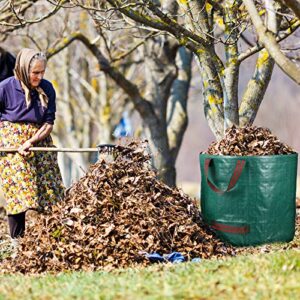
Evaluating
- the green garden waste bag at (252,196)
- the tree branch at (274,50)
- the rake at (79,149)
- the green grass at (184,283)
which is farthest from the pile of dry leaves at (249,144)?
the green grass at (184,283)

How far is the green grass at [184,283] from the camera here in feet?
15.4

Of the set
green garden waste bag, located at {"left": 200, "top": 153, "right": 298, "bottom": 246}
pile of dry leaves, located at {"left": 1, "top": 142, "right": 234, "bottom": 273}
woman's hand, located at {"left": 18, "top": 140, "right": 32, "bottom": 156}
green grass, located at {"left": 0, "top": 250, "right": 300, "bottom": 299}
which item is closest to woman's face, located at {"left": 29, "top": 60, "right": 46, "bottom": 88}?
woman's hand, located at {"left": 18, "top": 140, "right": 32, "bottom": 156}

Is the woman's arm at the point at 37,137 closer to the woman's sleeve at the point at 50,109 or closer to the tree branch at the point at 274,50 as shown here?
the woman's sleeve at the point at 50,109

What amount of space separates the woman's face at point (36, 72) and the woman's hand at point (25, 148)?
0.58 meters

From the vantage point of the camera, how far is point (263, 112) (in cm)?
4450

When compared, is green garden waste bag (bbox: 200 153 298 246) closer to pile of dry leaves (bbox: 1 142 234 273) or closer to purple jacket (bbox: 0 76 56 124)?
pile of dry leaves (bbox: 1 142 234 273)

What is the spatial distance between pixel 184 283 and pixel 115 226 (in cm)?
185

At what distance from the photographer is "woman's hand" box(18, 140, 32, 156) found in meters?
7.25

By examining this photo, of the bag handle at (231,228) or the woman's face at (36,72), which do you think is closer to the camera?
the bag handle at (231,228)

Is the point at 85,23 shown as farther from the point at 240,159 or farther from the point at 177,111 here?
the point at 240,159

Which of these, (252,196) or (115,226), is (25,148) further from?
(252,196)

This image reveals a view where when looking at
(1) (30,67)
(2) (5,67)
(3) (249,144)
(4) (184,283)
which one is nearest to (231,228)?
(3) (249,144)

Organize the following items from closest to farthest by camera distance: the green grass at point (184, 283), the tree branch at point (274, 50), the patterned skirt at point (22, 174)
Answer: the green grass at point (184, 283) → the tree branch at point (274, 50) → the patterned skirt at point (22, 174)

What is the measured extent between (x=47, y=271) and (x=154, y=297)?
213 centimetres
